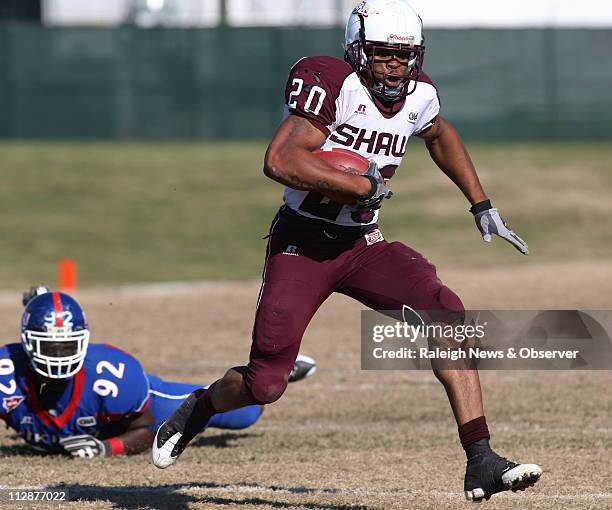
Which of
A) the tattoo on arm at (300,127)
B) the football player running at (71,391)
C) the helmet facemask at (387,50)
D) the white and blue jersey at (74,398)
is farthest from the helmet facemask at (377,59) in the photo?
the white and blue jersey at (74,398)

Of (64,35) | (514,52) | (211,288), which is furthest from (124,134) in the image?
(211,288)

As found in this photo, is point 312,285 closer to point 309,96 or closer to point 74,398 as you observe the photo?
point 309,96

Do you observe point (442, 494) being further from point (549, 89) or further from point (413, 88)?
point (549, 89)

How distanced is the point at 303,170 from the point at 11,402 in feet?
8.81

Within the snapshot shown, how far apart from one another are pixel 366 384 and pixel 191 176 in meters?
15.0

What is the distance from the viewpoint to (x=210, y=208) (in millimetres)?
22938

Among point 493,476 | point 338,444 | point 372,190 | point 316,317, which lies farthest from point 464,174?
point 316,317

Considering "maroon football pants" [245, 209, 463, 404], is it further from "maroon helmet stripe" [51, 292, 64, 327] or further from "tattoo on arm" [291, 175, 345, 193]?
"maroon helmet stripe" [51, 292, 64, 327]

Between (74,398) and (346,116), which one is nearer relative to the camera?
(346,116)

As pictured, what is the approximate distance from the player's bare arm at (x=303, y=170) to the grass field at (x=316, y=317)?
1.54 meters

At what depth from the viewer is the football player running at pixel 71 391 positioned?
23.9 feet

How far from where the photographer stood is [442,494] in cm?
642

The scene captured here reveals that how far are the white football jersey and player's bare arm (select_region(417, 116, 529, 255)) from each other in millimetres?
302

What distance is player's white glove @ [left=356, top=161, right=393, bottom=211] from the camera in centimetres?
562
